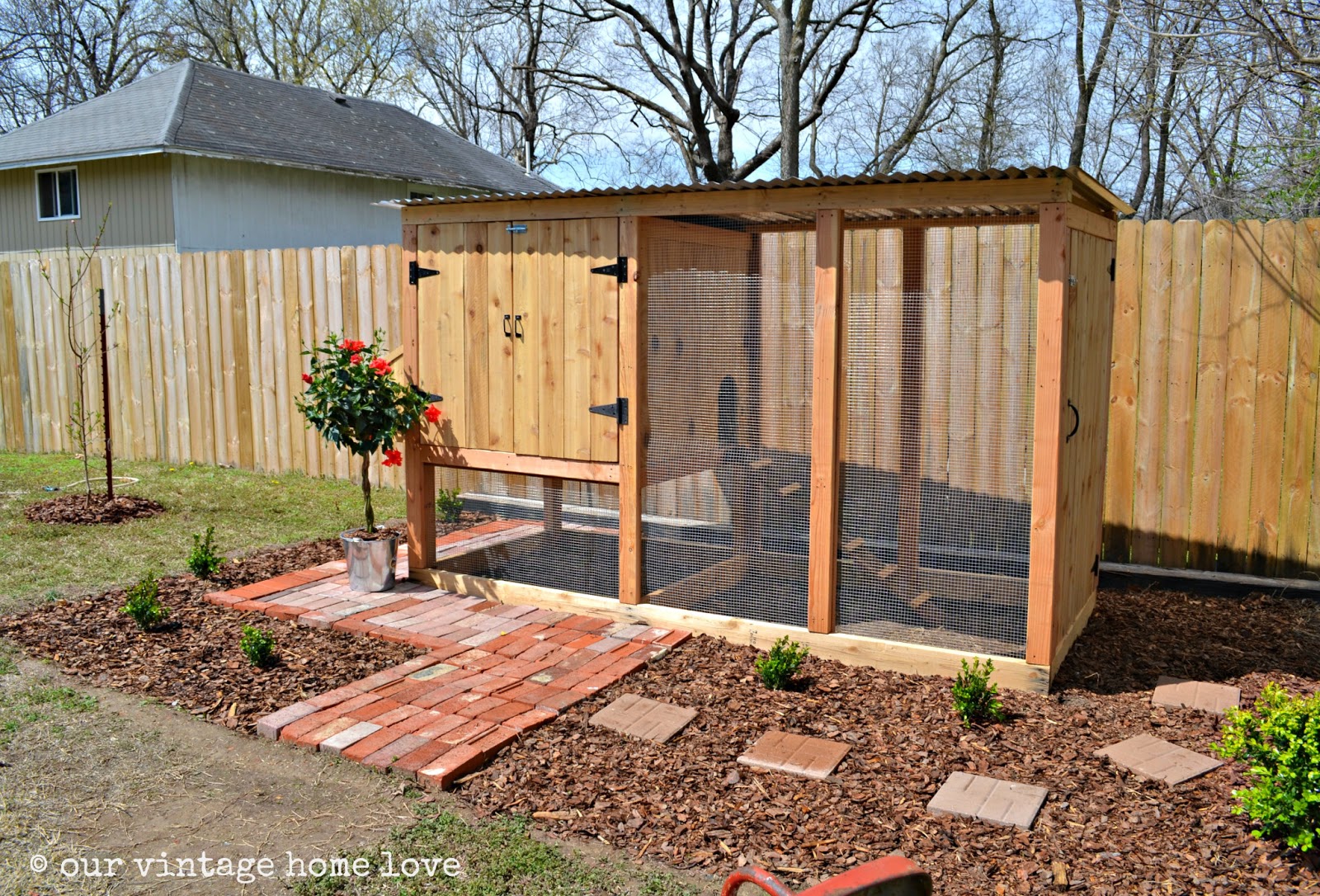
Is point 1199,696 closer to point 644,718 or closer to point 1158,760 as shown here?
point 1158,760

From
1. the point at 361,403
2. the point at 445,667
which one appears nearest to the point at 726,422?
the point at 445,667

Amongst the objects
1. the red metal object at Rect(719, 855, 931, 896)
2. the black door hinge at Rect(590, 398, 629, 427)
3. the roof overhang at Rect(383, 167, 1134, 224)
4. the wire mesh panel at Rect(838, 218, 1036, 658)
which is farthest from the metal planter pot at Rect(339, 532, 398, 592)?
the red metal object at Rect(719, 855, 931, 896)

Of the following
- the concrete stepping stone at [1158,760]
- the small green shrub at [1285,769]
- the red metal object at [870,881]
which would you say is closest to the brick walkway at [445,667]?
the red metal object at [870,881]

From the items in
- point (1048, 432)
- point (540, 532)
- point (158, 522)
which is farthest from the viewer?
point (158, 522)

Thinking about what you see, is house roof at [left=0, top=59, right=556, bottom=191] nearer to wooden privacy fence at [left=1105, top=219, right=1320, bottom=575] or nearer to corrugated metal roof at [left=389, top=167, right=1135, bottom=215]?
corrugated metal roof at [left=389, top=167, right=1135, bottom=215]

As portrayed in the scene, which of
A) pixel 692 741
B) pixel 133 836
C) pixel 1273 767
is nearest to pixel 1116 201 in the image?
pixel 1273 767

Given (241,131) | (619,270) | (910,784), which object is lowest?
(910,784)

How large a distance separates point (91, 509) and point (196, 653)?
3.38m

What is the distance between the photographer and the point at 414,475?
19.1ft

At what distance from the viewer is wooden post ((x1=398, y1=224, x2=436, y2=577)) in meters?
5.68

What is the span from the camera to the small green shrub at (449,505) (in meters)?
5.84

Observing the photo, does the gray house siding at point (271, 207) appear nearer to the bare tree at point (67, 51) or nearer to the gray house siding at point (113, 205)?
the gray house siding at point (113, 205)

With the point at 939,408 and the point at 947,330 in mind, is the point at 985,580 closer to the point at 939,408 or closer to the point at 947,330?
the point at 939,408

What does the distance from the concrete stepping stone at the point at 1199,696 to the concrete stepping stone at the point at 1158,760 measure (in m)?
0.45
